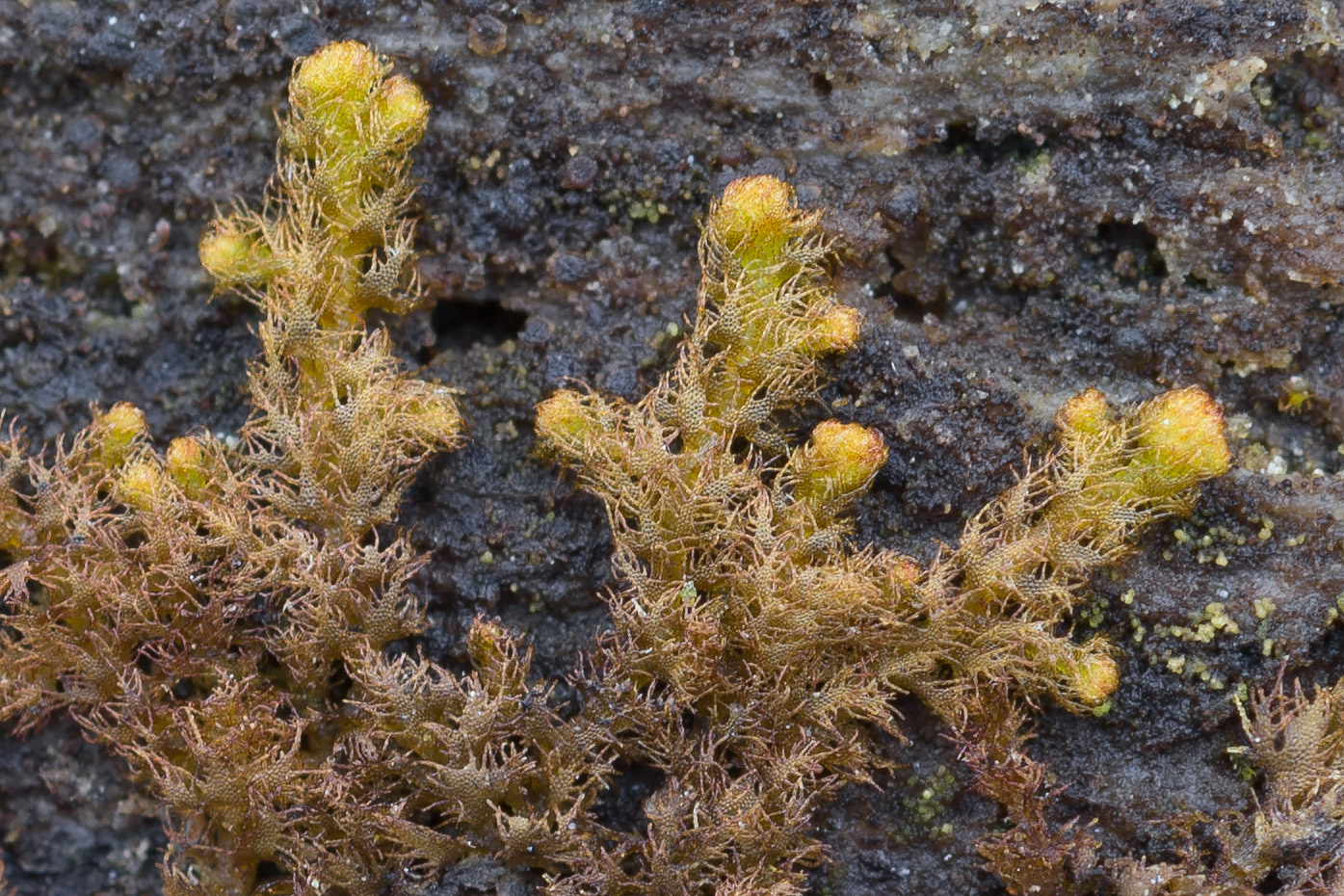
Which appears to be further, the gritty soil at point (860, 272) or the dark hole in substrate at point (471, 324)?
the dark hole in substrate at point (471, 324)

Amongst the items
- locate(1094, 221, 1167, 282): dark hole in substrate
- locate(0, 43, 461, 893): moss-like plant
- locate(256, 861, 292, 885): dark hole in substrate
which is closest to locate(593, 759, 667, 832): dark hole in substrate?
locate(0, 43, 461, 893): moss-like plant

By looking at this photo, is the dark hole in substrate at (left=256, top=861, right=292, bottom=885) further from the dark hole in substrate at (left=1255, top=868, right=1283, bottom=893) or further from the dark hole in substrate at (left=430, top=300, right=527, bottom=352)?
the dark hole in substrate at (left=1255, top=868, right=1283, bottom=893)

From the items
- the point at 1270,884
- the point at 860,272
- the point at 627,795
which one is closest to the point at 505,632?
the point at 627,795

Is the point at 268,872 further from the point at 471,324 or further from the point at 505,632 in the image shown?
the point at 471,324

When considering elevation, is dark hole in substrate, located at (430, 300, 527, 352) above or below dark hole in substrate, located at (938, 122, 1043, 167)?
below

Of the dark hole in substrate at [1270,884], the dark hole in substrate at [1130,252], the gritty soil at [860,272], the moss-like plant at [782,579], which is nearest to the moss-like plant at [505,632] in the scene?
the moss-like plant at [782,579]

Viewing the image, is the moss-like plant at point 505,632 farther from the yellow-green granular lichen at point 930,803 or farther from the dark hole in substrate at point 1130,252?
the dark hole in substrate at point 1130,252

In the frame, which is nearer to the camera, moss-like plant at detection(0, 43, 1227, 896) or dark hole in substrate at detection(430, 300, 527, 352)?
moss-like plant at detection(0, 43, 1227, 896)
